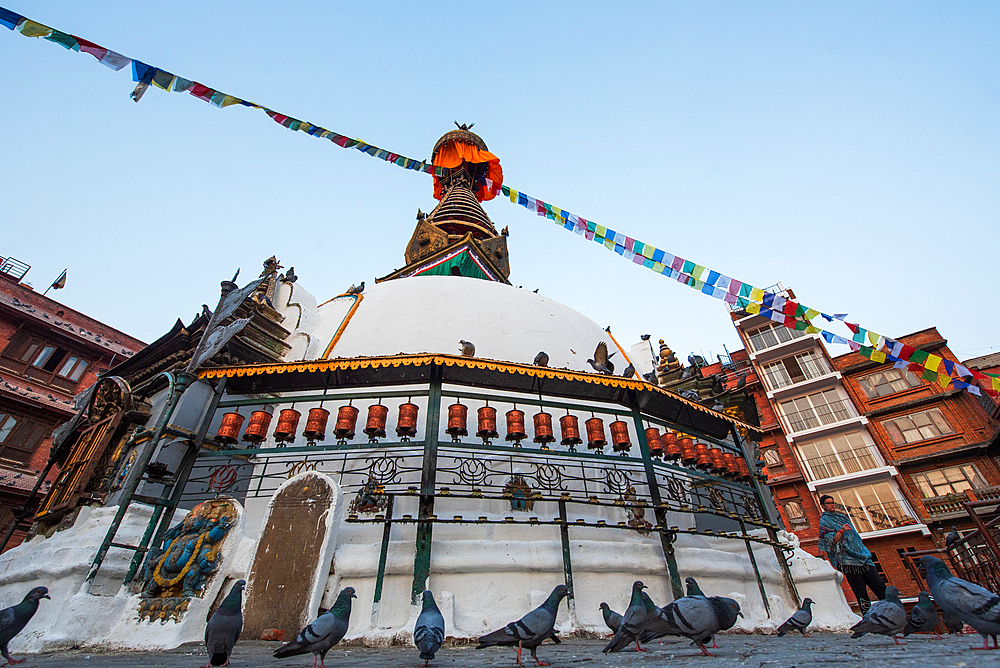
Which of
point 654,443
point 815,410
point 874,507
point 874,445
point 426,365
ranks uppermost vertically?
point 815,410

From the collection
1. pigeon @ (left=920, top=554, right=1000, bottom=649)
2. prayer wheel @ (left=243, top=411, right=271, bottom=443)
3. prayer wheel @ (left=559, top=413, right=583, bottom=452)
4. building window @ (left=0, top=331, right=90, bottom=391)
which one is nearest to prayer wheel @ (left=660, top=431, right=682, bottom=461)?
prayer wheel @ (left=559, top=413, right=583, bottom=452)

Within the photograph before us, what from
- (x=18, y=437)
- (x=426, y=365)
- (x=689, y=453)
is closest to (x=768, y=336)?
(x=689, y=453)

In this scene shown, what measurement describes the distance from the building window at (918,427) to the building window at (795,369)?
377 centimetres

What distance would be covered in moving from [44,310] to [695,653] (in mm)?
26135

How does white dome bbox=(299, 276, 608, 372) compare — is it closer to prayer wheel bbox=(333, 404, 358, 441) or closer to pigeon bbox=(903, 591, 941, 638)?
prayer wheel bbox=(333, 404, 358, 441)

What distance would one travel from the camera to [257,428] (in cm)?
771

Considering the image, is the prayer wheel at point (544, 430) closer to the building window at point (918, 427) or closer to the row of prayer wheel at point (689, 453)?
the row of prayer wheel at point (689, 453)

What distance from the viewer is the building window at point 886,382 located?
22.2m

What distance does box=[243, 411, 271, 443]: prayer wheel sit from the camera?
303 inches

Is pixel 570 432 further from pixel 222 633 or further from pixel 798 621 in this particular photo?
pixel 222 633

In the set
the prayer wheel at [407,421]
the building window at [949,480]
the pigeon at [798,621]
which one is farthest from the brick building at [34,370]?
the building window at [949,480]

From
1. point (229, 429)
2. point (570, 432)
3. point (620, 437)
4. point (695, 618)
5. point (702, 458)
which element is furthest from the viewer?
point (702, 458)

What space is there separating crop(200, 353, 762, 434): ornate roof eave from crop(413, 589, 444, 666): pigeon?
4180 mm

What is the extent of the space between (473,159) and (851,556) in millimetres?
22772
